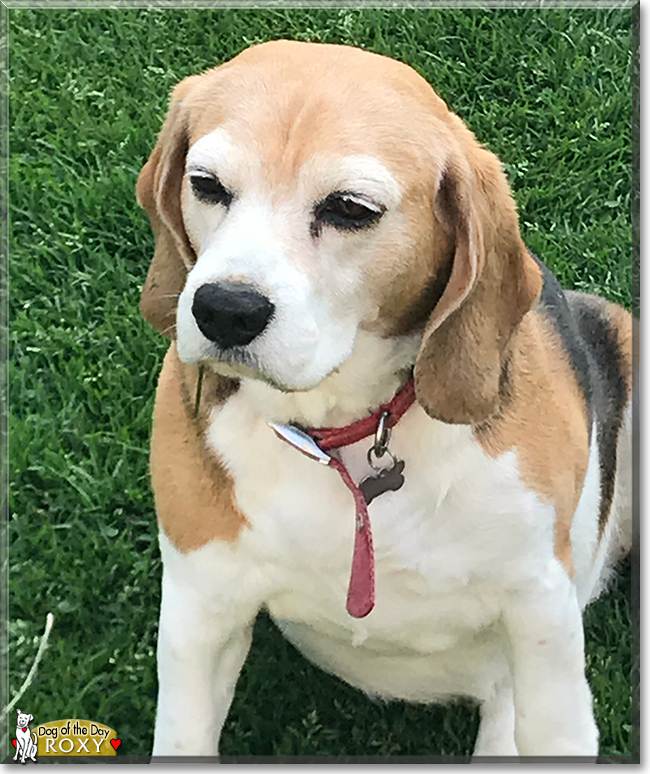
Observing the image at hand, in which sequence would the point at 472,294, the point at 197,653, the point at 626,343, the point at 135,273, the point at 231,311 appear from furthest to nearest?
1. the point at 135,273
2. the point at 626,343
3. the point at 197,653
4. the point at 472,294
5. the point at 231,311

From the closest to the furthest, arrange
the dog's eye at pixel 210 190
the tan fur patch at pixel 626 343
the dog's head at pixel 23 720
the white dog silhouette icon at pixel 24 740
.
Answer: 1. the dog's eye at pixel 210 190
2. the white dog silhouette icon at pixel 24 740
3. the dog's head at pixel 23 720
4. the tan fur patch at pixel 626 343

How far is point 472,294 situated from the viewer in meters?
2.15

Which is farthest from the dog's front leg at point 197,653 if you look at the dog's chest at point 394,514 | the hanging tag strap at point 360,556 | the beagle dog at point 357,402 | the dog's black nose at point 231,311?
the dog's black nose at point 231,311

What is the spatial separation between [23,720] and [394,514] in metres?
1.18

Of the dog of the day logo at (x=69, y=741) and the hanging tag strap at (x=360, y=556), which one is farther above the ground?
the hanging tag strap at (x=360, y=556)

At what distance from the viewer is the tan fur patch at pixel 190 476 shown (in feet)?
7.70

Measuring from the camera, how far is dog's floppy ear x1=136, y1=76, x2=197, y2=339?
2277 mm

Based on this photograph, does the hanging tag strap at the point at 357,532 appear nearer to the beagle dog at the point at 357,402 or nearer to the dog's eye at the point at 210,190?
A: the beagle dog at the point at 357,402

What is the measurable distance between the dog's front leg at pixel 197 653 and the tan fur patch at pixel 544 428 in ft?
2.04

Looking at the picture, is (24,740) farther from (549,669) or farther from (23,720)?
(549,669)

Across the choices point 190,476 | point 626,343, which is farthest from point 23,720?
point 626,343

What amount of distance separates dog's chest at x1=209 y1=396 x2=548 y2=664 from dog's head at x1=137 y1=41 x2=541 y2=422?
13cm

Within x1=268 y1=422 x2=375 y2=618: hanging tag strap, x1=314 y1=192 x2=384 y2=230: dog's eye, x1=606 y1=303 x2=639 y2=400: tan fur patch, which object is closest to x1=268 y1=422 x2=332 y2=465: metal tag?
x1=268 y1=422 x2=375 y2=618: hanging tag strap

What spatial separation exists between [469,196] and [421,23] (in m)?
1.49
